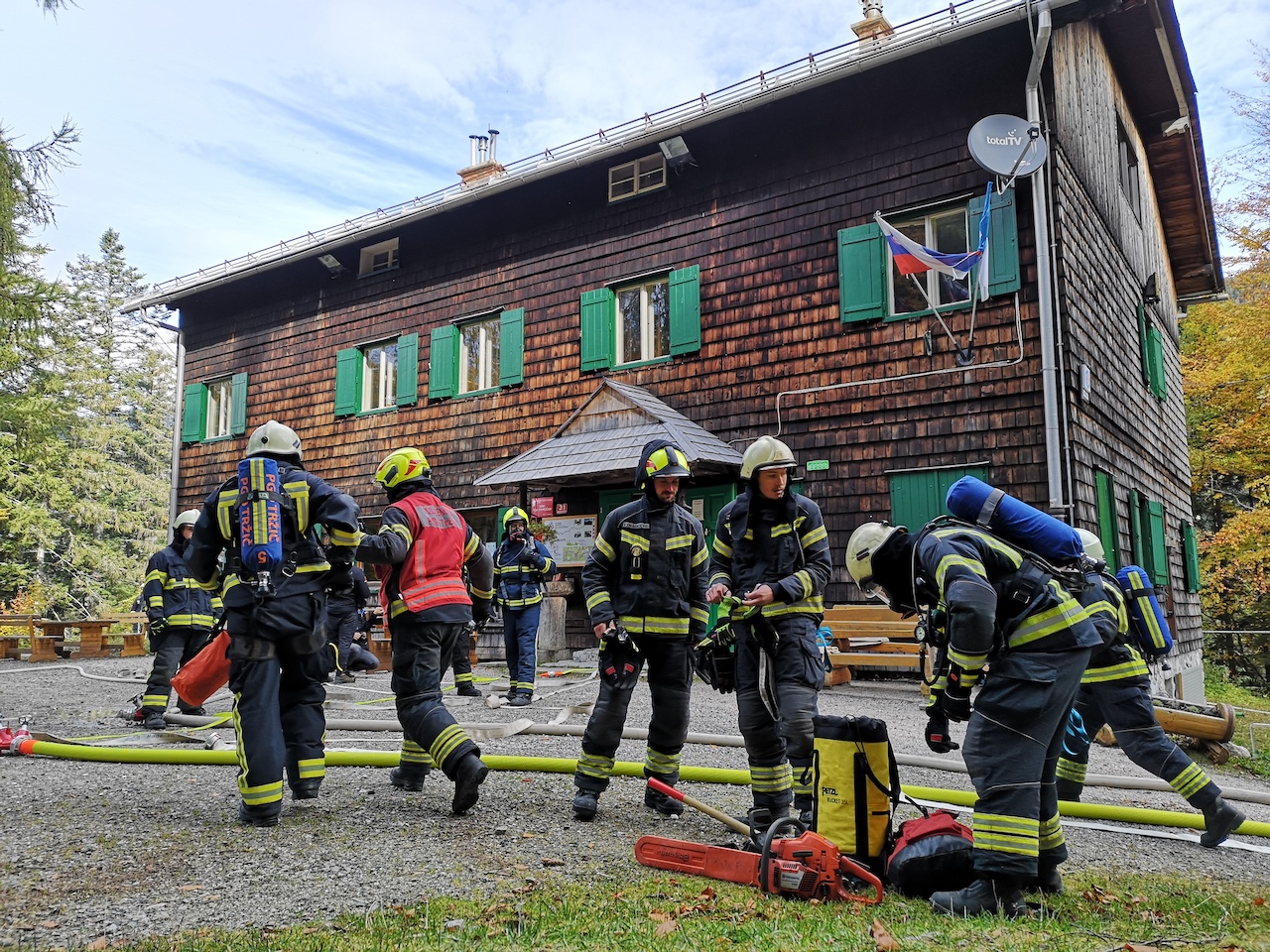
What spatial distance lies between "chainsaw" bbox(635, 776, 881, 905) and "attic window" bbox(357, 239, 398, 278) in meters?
15.0

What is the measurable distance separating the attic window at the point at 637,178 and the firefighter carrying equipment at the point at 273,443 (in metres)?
9.84

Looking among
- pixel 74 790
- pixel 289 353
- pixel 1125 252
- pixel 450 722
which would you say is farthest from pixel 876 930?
pixel 289 353

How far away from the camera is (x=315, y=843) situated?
415 centimetres

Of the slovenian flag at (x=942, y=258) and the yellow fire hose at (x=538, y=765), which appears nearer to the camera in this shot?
the yellow fire hose at (x=538, y=765)

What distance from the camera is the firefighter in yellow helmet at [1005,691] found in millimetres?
3469

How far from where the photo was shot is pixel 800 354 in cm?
1209

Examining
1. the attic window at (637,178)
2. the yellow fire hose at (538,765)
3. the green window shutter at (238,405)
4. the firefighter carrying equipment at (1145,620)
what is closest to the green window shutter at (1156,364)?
the attic window at (637,178)

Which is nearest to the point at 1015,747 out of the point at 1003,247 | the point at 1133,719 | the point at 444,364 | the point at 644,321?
the point at 1133,719

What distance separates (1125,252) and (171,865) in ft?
50.9

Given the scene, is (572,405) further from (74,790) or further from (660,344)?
(74,790)

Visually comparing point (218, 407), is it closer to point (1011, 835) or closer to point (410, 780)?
point (410, 780)

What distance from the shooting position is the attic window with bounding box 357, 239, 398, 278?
55.6 ft

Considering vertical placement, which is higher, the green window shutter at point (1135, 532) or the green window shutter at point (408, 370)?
the green window shutter at point (408, 370)

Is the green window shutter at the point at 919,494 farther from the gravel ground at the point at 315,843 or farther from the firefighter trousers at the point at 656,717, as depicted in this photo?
the firefighter trousers at the point at 656,717
